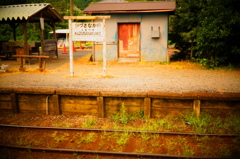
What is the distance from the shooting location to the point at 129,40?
48.3ft

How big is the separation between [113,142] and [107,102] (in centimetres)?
156

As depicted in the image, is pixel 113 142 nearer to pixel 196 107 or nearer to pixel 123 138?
pixel 123 138

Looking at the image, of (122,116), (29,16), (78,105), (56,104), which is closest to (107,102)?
(122,116)

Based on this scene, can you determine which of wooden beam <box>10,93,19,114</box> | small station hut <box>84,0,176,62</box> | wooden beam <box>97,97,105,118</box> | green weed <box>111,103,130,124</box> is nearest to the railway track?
green weed <box>111,103,130,124</box>

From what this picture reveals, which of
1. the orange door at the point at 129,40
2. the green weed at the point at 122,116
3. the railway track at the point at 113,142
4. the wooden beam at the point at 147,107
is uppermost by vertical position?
the orange door at the point at 129,40

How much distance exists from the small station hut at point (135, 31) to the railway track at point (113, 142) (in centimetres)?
939

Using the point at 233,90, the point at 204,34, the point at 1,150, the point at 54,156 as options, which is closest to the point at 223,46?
the point at 204,34

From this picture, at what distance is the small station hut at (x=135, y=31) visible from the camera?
14.0 metres

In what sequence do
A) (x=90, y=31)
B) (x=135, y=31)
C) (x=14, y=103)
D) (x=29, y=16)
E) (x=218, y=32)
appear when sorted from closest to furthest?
(x=14, y=103), (x=90, y=31), (x=218, y=32), (x=29, y=16), (x=135, y=31)

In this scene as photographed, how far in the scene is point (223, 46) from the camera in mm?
11242

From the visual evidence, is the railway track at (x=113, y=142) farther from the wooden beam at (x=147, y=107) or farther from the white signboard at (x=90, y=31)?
the white signboard at (x=90, y=31)

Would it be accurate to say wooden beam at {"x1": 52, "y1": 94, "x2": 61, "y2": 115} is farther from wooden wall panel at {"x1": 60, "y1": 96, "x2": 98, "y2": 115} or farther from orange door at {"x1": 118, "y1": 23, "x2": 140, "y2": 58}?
orange door at {"x1": 118, "y1": 23, "x2": 140, "y2": 58}

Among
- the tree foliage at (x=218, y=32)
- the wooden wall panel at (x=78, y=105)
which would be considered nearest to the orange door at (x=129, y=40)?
the tree foliage at (x=218, y=32)

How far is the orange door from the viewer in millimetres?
14602
